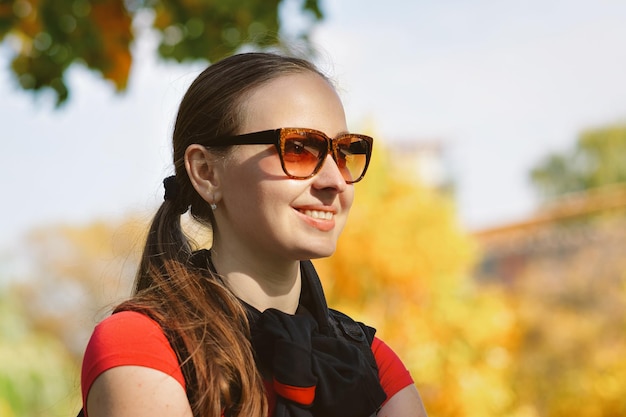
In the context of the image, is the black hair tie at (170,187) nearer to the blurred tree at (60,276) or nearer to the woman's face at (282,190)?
the woman's face at (282,190)

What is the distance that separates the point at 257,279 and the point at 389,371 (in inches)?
12.3

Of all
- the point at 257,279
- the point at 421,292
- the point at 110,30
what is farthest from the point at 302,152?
the point at 421,292

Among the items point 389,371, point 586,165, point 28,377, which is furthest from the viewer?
point 586,165

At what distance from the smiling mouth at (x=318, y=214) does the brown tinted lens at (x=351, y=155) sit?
0.08 metres

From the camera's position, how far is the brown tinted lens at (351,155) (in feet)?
5.76

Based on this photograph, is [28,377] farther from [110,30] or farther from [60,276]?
[60,276]

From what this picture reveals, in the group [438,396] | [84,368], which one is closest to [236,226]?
[84,368]

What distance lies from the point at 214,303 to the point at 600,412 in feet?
38.2

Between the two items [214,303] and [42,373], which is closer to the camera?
[214,303]

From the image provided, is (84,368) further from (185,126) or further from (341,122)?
(341,122)

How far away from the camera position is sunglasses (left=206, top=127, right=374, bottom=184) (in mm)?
1687

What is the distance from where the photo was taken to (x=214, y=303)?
171 cm

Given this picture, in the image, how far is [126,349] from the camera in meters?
1.52

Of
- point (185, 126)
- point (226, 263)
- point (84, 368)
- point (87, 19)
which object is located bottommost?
point (84, 368)
